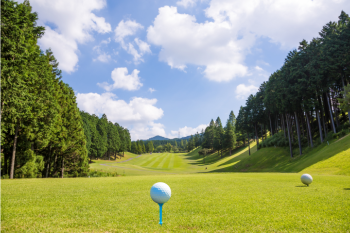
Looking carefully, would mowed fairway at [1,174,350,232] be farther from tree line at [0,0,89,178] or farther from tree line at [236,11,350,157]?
tree line at [236,11,350,157]

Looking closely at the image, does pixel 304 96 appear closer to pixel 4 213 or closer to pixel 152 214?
pixel 152 214

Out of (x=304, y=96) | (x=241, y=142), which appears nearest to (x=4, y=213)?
(x=304, y=96)

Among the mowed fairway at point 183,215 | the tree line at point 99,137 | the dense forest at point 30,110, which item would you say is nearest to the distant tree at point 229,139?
the tree line at point 99,137

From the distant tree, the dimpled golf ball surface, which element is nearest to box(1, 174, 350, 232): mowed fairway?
the dimpled golf ball surface

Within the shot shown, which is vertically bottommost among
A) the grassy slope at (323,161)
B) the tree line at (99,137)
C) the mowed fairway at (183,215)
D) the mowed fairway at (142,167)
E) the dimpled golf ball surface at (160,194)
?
the mowed fairway at (142,167)

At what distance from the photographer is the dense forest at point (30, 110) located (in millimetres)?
16719

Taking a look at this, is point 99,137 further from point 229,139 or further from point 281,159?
point 281,159

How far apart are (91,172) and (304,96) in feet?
140

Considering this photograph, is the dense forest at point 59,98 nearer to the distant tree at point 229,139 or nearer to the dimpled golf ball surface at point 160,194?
the distant tree at point 229,139

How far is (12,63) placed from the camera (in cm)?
1703

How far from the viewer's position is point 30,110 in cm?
2062

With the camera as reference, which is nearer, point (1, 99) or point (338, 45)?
point (1, 99)

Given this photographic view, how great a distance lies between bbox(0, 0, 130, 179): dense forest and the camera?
1672 centimetres

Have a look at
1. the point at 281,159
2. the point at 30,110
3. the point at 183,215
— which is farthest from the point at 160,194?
the point at 281,159
